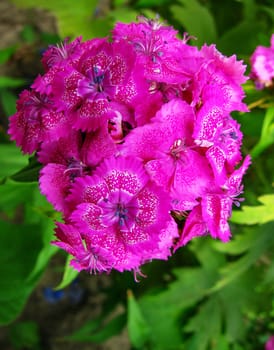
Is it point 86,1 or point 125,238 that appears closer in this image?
point 125,238

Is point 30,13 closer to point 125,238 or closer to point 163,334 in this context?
point 163,334

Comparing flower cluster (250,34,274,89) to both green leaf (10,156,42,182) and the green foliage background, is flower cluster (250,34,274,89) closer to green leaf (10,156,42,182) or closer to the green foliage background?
the green foliage background

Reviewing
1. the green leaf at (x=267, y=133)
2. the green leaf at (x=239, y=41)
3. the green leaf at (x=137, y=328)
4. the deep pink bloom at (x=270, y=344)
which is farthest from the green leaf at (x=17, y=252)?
the deep pink bloom at (x=270, y=344)

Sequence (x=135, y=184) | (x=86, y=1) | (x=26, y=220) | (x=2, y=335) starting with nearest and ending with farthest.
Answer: (x=135, y=184), (x=26, y=220), (x=86, y=1), (x=2, y=335)

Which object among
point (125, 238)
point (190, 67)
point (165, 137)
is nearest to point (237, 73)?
point (190, 67)

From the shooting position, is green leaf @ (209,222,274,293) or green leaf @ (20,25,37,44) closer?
green leaf @ (209,222,274,293)

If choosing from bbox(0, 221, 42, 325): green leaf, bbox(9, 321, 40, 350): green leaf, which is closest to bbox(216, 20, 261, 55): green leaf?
bbox(0, 221, 42, 325): green leaf
